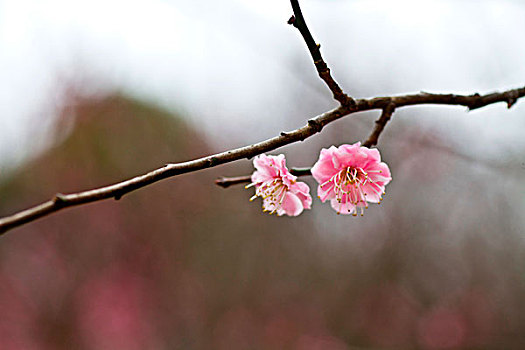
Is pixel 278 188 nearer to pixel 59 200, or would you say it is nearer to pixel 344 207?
pixel 344 207

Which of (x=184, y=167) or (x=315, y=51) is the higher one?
(x=315, y=51)

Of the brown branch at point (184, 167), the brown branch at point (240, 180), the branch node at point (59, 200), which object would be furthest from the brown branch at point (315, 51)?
the branch node at point (59, 200)

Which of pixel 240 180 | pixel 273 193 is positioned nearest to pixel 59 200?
pixel 240 180

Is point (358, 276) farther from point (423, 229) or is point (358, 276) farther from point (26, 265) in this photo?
point (26, 265)

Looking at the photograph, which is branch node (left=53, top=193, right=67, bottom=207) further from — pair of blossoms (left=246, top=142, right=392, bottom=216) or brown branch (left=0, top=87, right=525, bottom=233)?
pair of blossoms (left=246, top=142, right=392, bottom=216)

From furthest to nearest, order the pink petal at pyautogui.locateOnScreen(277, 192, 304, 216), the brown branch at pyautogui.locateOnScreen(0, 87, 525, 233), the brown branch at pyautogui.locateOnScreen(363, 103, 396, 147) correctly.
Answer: the pink petal at pyautogui.locateOnScreen(277, 192, 304, 216) < the brown branch at pyautogui.locateOnScreen(363, 103, 396, 147) < the brown branch at pyautogui.locateOnScreen(0, 87, 525, 233)

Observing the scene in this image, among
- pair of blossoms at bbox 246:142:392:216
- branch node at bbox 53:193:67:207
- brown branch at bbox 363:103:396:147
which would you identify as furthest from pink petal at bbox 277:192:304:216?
branch node at bbox 53:193:67:207

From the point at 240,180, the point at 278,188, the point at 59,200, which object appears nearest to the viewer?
the point at 59,200

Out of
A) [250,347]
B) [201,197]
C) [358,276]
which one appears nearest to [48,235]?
[201,197]
